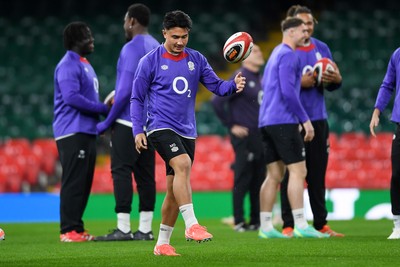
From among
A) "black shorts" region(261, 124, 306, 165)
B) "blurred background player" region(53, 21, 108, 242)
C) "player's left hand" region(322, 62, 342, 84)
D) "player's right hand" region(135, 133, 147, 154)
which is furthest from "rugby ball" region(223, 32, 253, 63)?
"blurred background player" region(53, 21, 108, 242)

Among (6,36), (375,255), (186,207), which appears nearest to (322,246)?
(375,255)

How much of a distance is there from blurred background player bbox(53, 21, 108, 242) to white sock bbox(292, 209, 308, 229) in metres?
2.18

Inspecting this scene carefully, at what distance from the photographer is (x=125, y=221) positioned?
9.38 m

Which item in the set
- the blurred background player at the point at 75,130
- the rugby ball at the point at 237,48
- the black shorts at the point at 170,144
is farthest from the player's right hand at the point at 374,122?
the blurred background player at the point at 75,130

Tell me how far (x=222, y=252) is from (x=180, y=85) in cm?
143

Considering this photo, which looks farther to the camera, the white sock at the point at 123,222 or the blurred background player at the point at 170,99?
the white sock at the point at 123,222

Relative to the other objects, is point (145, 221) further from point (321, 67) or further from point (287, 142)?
point (321, 67)

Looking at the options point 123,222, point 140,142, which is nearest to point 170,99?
point 140,142

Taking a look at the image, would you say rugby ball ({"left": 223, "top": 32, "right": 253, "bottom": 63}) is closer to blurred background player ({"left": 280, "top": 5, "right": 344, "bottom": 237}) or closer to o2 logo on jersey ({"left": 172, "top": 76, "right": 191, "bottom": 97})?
o2 logo on jersey ({"left": 172, "top": 76, "right": 191, "bottom": 97})

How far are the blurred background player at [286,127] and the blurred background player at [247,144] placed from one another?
6.08ft

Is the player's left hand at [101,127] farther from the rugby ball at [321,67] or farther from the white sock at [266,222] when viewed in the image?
the rugby ball at [321,67]

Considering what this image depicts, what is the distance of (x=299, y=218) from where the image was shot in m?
9.21

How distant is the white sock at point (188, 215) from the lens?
6.95 m

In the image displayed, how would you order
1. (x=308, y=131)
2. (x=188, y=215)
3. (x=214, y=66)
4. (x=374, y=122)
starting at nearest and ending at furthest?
(x=188, y=215) < (x=374, y=122) < (x=308, y=131) < (x=214, y=66)
